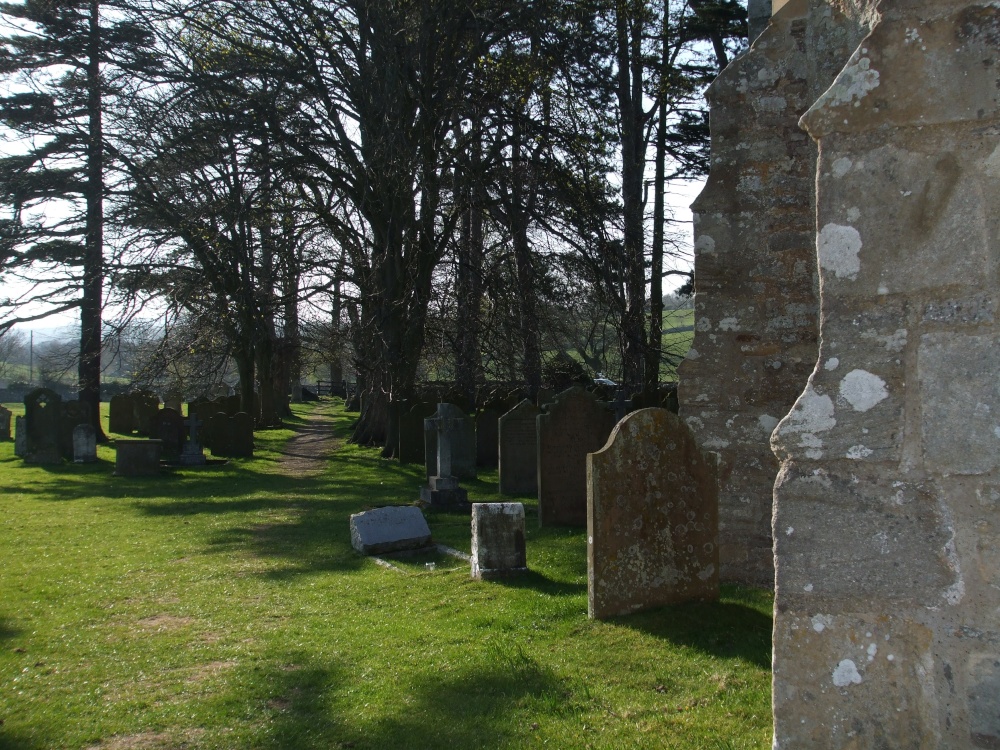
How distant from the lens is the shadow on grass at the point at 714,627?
206 inches

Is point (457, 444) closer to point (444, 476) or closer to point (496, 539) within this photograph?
point (444, 476)

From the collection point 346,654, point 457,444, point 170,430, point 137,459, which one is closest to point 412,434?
point 457,444

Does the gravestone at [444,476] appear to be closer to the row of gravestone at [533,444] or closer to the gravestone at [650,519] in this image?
the row of gravestone at [533,444]

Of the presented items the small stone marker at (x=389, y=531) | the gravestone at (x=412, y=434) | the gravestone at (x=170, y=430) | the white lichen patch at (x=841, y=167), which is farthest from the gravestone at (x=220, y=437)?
the white lichen patch at (x=841, y=167)

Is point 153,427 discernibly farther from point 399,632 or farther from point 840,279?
point 840,279

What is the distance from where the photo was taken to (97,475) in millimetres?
17375

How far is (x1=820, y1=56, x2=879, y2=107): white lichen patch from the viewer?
6.95 ft

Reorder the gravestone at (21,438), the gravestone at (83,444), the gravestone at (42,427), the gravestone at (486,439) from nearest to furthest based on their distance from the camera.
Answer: the gravestone at (486,439) < the gravestone at (42,427) < the gravestone at (83,444) < the gravestone at (21,438)

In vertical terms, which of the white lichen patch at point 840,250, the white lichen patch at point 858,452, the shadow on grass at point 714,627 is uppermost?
the white lichen patch at point 840,250

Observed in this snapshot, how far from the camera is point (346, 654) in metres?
5.74

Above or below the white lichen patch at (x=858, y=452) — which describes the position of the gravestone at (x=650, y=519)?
below

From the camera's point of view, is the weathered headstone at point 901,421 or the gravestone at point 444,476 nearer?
the weathered headstone at point 901,421

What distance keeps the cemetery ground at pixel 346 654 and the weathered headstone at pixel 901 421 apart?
2024 millimetres

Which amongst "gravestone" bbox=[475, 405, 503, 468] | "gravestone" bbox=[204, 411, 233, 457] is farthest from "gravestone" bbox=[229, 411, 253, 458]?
"gravestone" bbox=[475, 405, 503, 468]
